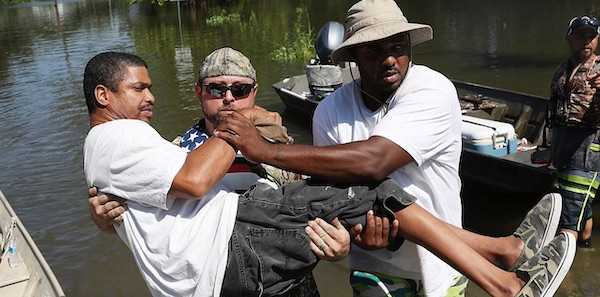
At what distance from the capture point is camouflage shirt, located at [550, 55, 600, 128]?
18.1 feet

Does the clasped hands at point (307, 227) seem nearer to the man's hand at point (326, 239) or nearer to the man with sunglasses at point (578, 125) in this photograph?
the man's hand at point (326, 239)

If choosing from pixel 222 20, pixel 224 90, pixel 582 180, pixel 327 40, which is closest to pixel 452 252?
pixel 224 90

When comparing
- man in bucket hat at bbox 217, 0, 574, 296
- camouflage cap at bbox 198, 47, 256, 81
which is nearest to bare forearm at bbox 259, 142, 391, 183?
man in bucket hat at bbox 217, 0, 574, 296

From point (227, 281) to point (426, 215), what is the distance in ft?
2.87

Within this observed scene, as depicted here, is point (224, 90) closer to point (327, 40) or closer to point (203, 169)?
point (203, 169)

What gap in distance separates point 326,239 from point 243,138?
0.55m

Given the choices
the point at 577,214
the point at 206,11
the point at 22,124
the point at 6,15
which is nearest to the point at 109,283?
the point at 577,214

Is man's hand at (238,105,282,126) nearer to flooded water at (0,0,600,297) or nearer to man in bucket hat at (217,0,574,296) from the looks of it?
man in bucket hat at (217,0,574,296)

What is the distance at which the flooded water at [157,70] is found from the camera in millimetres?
8109

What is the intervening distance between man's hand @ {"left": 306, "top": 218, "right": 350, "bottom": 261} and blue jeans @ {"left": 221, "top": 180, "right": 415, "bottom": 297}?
0.08 feet

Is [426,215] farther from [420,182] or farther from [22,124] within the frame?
[22,124]

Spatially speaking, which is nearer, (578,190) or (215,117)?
(215,117)

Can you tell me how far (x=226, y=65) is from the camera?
113 inches

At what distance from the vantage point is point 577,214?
18.7 feet
